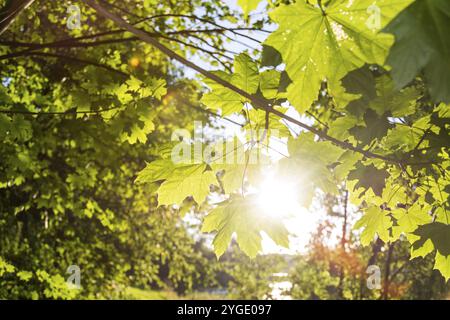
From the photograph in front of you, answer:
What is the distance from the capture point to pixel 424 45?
93cm

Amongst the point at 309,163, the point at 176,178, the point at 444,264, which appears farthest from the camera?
the point at 444,264

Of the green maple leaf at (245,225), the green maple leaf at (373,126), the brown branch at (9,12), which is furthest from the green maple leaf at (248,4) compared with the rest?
the brown branch at (9,12)

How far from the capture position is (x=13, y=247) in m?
8.98

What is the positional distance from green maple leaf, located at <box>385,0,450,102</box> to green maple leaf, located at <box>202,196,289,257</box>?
0.90m

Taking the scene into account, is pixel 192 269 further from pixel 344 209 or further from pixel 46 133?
pixel 46 133

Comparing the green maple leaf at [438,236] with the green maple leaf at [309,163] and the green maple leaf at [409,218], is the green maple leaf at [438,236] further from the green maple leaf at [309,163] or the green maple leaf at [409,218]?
the green maple leaf at [309,163]

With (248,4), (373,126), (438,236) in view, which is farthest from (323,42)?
(438,236)

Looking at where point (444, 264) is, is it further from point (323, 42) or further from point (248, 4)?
point (248, 4)

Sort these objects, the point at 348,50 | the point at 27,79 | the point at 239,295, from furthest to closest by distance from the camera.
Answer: the point at 239,295 → the point at 27,79 → the point at 348,50

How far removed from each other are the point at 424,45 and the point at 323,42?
0.43 m

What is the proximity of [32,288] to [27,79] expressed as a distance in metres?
4.25

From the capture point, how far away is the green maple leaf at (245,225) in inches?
68.0

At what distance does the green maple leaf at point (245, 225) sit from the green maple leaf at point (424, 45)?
35.3 inches
